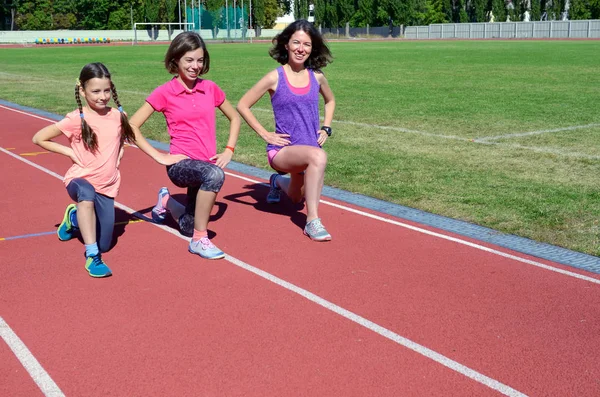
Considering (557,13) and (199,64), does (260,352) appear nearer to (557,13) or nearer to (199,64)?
(199,64)

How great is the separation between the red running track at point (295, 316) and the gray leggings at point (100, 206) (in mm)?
159

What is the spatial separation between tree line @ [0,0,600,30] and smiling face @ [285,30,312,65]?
86.2m

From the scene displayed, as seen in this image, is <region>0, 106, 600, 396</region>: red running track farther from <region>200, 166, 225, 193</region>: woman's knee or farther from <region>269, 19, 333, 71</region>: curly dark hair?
<region>269, 19, 333, 71</region>: curly dark hair

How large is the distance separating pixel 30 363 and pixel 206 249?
1987 mm

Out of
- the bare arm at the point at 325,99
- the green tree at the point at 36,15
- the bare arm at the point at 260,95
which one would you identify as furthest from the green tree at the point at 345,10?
the bare arm at the point at 260,95

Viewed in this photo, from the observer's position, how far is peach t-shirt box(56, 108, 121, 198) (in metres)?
5.59

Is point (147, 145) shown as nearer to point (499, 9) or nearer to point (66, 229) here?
point (66, 229)

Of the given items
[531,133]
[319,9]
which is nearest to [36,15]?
[319,9]

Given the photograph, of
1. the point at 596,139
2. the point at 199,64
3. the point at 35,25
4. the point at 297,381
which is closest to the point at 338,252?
the point at 199,64

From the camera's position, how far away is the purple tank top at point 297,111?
6.50m

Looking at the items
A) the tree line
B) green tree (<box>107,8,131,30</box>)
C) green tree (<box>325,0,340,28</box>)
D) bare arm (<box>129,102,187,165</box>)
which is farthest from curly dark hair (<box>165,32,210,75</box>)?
green tree (<box>107,8,131,30</box>)

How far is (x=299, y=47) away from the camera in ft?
20.9

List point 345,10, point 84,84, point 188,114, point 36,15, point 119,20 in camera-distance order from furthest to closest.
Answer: point 119,20
point 345,10
point 36,15
point 188,114
point 84,84

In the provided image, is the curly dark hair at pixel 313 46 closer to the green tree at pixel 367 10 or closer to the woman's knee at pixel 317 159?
the woman's knee at pixel 317 159
